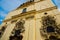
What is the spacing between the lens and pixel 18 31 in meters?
12.5

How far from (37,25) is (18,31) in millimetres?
2287

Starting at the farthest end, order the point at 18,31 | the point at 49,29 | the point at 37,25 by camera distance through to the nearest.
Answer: the point at 18,31
the point at 37,25
the point at 49,29

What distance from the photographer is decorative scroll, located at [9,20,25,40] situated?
38.4ft

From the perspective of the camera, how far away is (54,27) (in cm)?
1079

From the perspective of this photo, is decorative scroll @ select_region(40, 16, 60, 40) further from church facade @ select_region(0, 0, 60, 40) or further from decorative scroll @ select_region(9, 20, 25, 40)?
decorative scroll @ select_region(9, 20, 25, 40)

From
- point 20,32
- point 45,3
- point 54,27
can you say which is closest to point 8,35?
point 20,32

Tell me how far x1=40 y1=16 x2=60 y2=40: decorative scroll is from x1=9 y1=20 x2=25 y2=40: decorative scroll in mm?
2266

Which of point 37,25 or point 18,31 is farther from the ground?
point 37,25

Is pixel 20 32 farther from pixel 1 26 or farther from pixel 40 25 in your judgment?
pixel 1 26

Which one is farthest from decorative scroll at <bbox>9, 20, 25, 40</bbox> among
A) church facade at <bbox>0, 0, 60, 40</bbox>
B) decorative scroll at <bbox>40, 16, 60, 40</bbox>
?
decorative scroll at <bbox>40, 16, 60, 40</bbox>

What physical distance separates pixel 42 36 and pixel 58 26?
178 cm

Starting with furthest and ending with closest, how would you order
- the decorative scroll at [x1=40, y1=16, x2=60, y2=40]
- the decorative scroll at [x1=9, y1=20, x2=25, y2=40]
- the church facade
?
the decorative scroll at [x1=9, y1=20, x2=25, y2=40], the church facade, the decorative scroll at [x1=40, y1=16, x2=60, y2=40]

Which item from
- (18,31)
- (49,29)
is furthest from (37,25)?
(18,31)

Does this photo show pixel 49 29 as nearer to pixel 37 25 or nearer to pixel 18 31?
pixel 37 25
